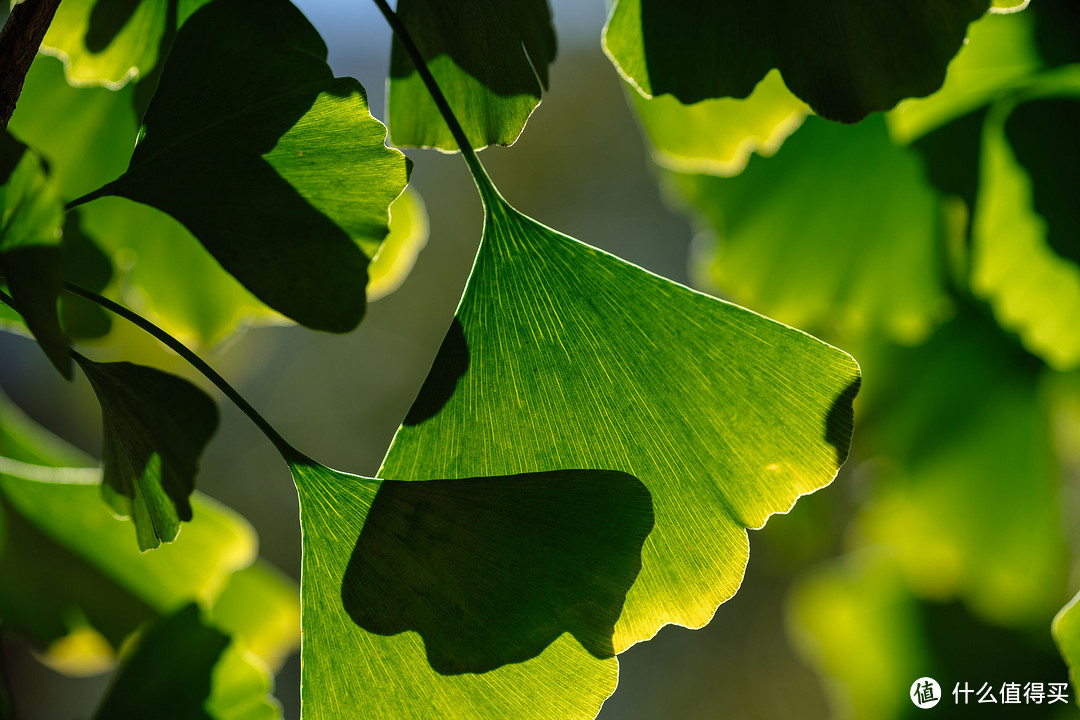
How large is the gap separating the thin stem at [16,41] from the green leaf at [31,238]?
2.8 inches

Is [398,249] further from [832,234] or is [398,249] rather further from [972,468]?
[972,468]

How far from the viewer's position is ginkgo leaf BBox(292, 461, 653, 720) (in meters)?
0.30

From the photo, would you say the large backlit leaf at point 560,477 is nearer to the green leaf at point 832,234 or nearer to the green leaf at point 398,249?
the green leaf at point 398,249

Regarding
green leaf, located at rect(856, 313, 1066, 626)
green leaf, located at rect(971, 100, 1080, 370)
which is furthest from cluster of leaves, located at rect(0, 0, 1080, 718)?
green leaf, located at rect(856, 313, 1066, 626)

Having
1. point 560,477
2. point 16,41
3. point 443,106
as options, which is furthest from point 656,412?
point 16,41

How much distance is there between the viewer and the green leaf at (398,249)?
60 cm

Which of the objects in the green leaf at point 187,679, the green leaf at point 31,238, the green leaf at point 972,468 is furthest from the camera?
the green leaf at point 972,468

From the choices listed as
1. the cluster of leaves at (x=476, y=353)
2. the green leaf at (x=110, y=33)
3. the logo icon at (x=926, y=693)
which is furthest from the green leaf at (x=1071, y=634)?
the logo icon at (x=926, y=693)

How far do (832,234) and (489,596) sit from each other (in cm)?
71

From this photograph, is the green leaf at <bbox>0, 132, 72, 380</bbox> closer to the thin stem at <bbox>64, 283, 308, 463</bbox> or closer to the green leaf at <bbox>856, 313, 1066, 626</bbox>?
the thin stem at <bbox>64, 283, 308, 463</bbox>

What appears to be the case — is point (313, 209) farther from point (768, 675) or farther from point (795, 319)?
point (768, 675)

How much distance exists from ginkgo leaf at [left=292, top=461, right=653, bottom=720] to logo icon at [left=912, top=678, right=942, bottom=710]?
0.96m

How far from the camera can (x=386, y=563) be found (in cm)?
32

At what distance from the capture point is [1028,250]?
27.6 inches
